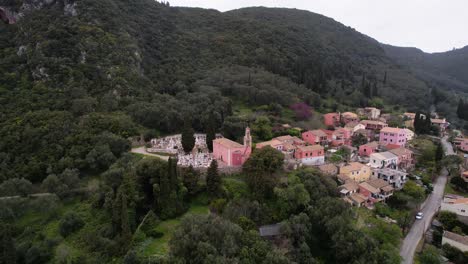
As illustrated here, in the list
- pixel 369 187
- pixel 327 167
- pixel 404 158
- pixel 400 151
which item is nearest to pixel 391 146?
pixel 400 151

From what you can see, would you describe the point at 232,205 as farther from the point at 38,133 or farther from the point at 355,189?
the point at 38,133

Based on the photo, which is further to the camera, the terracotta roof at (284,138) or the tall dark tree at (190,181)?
the terracotta roof at (284,138)

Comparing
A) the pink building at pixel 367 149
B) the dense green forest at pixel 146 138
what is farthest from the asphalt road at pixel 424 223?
the pink building at pixel 367 149

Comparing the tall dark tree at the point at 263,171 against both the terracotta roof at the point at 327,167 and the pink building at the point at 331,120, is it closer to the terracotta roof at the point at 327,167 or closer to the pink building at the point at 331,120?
the terracotta roof at the point at 327,167

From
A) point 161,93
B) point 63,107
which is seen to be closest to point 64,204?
point 63,107

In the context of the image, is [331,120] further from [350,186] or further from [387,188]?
[350,186]
